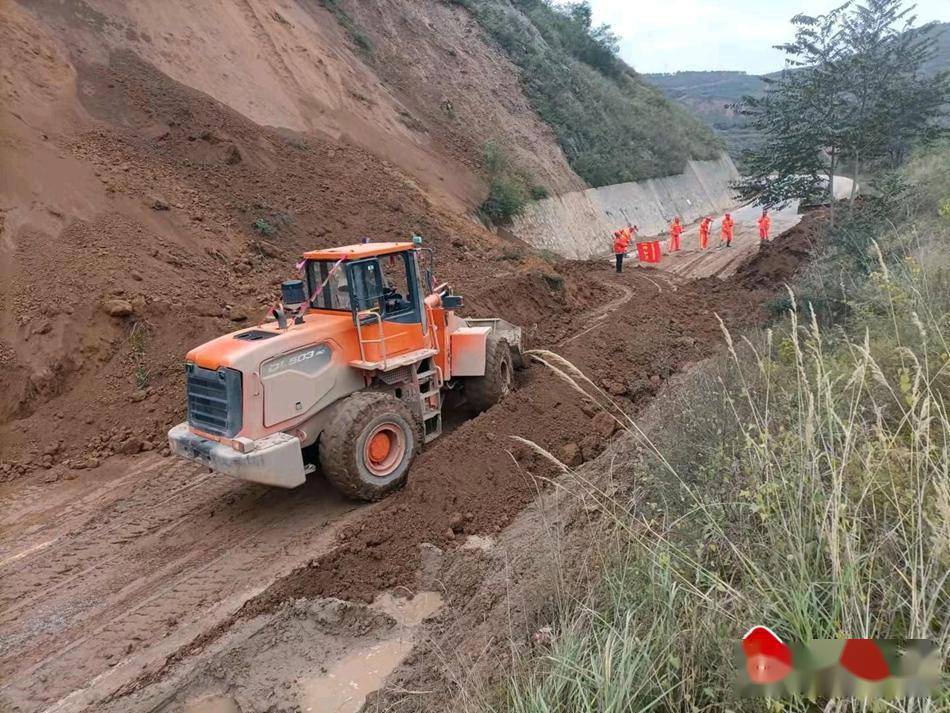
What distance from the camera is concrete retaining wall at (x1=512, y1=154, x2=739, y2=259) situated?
22.8m

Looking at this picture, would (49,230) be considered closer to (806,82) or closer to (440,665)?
(440,665)

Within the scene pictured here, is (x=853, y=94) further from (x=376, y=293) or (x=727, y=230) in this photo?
(x=376, y=293)

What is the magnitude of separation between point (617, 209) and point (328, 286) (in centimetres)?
2305

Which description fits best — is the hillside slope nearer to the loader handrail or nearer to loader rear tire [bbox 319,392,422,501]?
the loader handrail

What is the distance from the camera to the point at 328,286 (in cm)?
730

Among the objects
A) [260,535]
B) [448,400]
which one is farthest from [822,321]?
[260,535]

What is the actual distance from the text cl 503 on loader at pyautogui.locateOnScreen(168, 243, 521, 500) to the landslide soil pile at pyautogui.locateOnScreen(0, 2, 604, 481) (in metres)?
2.79

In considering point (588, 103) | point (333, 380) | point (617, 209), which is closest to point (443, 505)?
point (333, 380)

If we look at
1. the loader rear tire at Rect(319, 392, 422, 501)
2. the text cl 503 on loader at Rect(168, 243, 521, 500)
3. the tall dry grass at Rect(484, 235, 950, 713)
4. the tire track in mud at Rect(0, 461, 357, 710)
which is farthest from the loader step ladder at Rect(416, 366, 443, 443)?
the tall dry grass at Rect(484, 235, 950, 713)

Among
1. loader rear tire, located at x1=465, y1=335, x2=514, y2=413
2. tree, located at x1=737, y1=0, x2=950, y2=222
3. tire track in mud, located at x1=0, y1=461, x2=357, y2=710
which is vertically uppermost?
tree, located at x1=737, y1=0, x2=950, y2=222

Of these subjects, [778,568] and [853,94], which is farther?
[853,94]

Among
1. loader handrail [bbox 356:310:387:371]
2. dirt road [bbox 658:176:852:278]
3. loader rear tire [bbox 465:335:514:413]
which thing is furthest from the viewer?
dirt road [bbox 658:176:852:278]

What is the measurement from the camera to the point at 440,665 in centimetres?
404

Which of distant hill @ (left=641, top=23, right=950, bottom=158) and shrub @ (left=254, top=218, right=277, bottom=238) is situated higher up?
distant hill @ (left=641, top=23, right=950, bottom=158)
